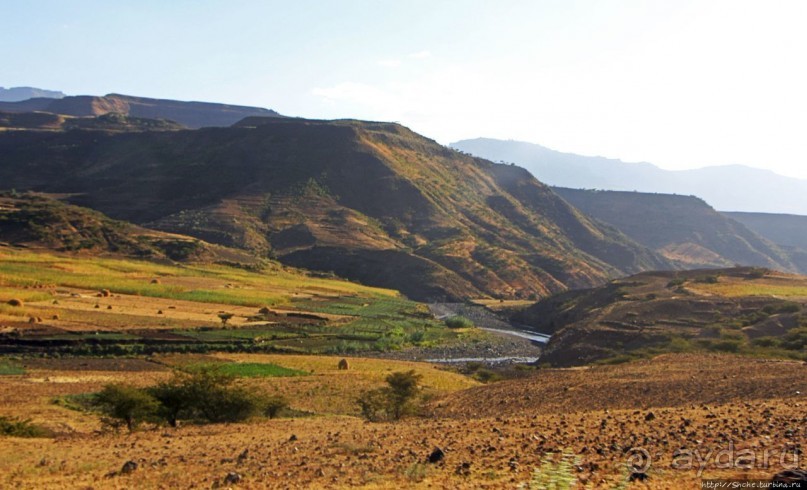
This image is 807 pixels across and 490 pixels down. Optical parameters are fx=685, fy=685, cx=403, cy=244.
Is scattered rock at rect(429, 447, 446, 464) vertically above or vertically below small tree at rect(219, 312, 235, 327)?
above

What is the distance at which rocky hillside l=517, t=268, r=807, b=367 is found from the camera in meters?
46.5

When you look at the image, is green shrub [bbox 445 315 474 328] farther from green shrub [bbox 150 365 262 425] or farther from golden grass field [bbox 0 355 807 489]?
green shrub [bbox 150 365 262 425]

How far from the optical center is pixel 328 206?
6358 inches

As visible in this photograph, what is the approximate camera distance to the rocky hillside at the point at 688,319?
1832 inches

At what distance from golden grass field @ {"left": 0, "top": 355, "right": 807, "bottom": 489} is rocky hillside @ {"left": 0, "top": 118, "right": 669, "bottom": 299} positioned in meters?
95.9

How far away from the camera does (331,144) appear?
18600cm

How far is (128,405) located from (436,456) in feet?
45.3

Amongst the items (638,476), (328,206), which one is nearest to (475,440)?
(638,476)

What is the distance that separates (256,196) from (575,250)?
8463 cm

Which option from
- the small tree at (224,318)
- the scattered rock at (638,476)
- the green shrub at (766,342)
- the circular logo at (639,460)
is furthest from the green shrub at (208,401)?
the small tree at (224,318)

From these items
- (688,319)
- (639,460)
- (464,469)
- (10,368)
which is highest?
(639,460)

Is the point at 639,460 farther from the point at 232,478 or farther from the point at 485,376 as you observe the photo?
the point at 485,376

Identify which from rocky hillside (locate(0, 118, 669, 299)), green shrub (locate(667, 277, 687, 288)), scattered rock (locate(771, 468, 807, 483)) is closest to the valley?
rocky hillside (locate(0, 118, 669, 299))


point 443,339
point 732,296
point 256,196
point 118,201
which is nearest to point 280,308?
point 443,339
